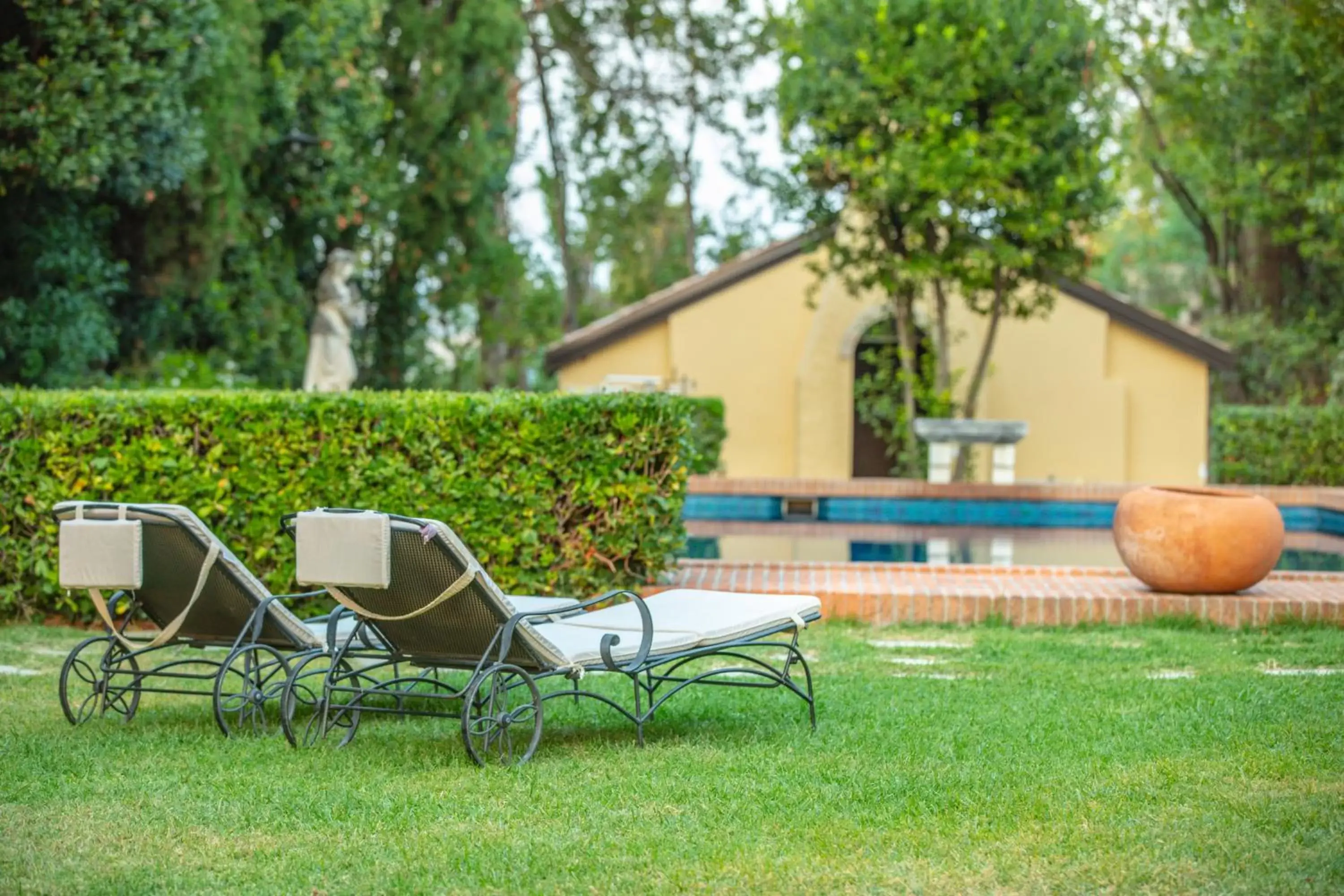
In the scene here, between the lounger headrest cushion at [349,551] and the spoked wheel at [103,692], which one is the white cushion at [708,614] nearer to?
the lounger headrest cushion at [349,551]

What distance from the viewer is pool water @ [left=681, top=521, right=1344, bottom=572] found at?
476 inches

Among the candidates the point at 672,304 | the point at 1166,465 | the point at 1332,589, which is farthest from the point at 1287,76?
the point at 1332,589

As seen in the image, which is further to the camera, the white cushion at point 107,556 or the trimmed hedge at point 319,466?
the trimmed hedge at point 319,466

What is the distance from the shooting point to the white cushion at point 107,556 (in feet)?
17.2

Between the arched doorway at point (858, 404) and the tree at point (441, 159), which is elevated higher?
the tree at point (441, 159)

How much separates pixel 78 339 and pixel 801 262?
432 inches

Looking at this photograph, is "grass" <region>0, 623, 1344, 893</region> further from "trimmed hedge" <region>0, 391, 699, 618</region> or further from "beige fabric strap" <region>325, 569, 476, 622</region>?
"trimmed hedge" <region>0, 391, 699, 618</region>

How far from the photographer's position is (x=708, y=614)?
5.34 meters

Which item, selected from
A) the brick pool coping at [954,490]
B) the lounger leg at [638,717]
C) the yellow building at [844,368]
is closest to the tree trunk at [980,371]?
the brick pool coping at [954,490]

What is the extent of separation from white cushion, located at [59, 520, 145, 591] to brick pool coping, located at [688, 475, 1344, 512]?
479 inches

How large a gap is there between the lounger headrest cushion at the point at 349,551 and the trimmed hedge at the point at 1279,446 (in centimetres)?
1664

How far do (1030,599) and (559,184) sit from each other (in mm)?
25327

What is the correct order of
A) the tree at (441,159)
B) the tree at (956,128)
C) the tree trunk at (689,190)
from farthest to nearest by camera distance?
the tree trunk at (689,190) → the tree at (441,159) → the tree at (956,128)

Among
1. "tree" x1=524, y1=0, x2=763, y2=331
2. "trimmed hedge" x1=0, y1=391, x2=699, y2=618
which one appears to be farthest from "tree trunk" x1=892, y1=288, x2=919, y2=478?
"tree" x1=524, y1=0, x2=763, y2=331
